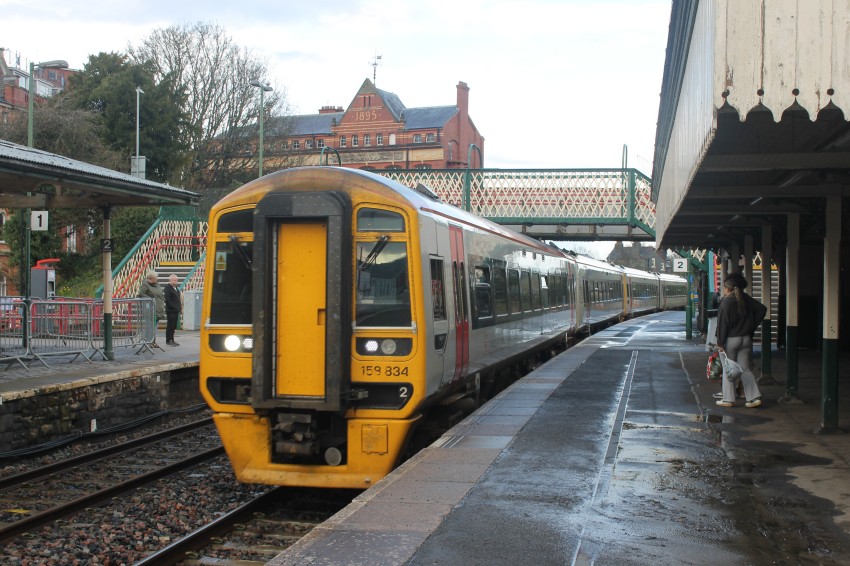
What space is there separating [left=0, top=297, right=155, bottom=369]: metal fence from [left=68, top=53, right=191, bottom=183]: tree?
25234mm

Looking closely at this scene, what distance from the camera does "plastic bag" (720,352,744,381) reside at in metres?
11.0

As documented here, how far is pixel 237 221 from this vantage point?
8.27 meters

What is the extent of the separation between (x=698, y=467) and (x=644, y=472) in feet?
1.91

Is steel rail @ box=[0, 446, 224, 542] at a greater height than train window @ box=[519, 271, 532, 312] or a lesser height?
lesser

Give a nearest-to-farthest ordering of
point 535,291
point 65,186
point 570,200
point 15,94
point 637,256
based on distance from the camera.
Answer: point 65,186 < point 535,291 < point 570,200 < point 15,94 < point 637,256

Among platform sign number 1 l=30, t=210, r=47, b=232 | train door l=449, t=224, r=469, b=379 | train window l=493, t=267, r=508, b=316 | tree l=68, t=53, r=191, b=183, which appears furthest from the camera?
tree l=68, t=53, r=191, b=183

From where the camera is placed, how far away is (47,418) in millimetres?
11562

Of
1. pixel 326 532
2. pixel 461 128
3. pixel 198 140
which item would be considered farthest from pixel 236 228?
pixel 461 128

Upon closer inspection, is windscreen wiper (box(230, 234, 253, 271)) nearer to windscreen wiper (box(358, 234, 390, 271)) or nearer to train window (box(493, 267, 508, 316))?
windscreen wiper (box(358, 234, 390, 271))

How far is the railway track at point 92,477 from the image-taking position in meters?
8.09

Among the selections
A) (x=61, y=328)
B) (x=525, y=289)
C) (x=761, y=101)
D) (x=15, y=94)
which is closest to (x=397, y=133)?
(x=15, y=94)

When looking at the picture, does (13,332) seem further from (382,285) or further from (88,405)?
(382,285)

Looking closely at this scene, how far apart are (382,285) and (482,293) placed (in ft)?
10.3

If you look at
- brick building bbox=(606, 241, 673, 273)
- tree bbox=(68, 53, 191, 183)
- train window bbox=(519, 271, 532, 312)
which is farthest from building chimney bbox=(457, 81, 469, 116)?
train window bbox=(519, 271, 532, 312)
